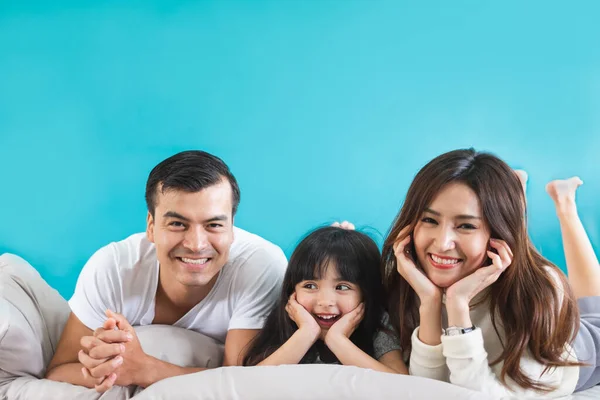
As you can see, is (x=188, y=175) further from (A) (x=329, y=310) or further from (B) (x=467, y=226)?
(B) (x=467, y=226)

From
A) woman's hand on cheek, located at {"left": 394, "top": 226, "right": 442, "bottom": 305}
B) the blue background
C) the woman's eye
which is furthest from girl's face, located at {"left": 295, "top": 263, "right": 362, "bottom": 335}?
the blue background

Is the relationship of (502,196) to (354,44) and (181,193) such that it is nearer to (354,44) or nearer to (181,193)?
(181,193)

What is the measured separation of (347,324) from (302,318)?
0.14 metres

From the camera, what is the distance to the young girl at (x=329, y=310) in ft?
7.60

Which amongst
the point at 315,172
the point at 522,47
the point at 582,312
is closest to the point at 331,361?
the point at 582,312

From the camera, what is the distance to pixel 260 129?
12.6 feet

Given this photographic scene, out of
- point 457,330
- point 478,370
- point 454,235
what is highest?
point 454,235

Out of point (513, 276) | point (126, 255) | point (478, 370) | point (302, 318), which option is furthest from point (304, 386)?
point (126, 255)

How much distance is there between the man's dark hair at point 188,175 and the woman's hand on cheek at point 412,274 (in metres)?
0.58

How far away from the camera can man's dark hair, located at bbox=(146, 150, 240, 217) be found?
7.84 ft

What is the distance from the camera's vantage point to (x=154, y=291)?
2580 mm

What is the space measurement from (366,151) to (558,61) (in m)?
1.03

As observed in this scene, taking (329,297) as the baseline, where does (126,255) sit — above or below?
above

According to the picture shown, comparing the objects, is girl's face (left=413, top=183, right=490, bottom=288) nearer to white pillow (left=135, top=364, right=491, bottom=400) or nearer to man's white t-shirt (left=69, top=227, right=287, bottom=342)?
white pillow (left=135, top=364, right=491, bottom=400)
